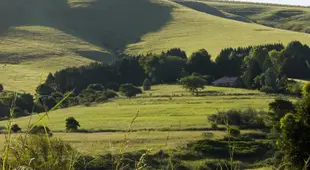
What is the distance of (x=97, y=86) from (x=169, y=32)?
7608 centimetres

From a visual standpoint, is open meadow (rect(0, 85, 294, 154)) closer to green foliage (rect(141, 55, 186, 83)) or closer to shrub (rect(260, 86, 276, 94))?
shrub (rect(260, 86, 276, 94))

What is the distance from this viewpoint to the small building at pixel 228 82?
3501 inches

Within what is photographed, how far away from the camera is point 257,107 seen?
59844 millimetres

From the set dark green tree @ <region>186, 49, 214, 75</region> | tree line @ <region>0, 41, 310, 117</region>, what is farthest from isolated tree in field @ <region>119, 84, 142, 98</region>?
dark green tree @ <region>186, 49, 214, 75</region>

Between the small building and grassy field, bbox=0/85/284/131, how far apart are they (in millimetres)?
6694

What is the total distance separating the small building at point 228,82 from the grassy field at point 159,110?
669cm

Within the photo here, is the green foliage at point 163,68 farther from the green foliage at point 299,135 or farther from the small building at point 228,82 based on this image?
the green foliage at point 299,135

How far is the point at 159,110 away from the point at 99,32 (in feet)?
363

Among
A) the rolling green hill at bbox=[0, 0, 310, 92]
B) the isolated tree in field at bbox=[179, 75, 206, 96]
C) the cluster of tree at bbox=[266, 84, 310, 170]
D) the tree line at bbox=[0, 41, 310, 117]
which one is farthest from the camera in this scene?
the rolling green hill at bbox=[0, 0, 310, 92]

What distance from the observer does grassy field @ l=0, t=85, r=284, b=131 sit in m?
51.8

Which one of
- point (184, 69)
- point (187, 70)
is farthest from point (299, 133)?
point (187, 70)

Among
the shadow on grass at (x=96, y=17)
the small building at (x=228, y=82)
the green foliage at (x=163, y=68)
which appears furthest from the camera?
the shadow on grass at (x=96, y=17)

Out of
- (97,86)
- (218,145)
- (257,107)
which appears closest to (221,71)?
(97,86)

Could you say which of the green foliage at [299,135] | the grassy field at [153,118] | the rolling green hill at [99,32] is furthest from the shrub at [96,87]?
the green foliage at [299,135]
